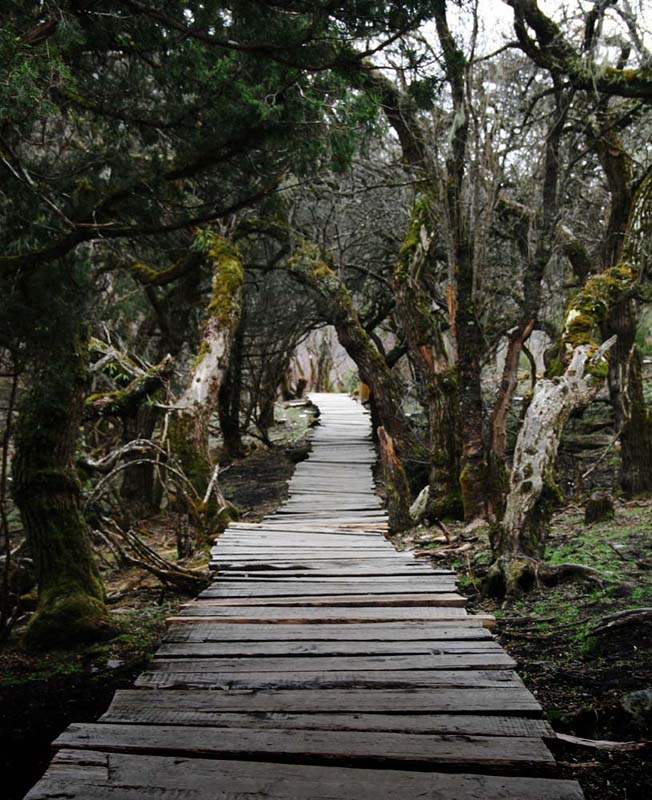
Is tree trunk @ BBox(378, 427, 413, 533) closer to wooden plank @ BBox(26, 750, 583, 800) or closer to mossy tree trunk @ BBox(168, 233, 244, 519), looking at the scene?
mossy tree trunk @ BBox(168, 233, 244, 519)

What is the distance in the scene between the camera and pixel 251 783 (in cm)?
202

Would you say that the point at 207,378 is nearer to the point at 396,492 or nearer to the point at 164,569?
the point at 396,492

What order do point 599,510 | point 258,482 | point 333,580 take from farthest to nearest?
point 258,482 < point 599,510 < point 333,580

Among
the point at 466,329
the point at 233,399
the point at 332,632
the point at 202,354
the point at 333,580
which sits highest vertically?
the point at 466,329

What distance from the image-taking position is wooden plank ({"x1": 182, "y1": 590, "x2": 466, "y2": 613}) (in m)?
3.91

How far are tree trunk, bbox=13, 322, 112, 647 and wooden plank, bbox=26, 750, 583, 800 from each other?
7.81ft

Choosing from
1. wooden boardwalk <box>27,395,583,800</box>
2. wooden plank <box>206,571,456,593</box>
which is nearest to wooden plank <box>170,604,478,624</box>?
wooden boardwalk <box>27,395,583,800</box>

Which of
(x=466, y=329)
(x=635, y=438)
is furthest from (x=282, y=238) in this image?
(x=635, y=438)

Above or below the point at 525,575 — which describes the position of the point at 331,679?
above

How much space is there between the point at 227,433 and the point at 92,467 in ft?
26.8

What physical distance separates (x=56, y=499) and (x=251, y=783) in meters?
2.89

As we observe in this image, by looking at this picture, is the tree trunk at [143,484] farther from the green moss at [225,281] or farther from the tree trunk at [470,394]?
the tree trunk at [470,394]

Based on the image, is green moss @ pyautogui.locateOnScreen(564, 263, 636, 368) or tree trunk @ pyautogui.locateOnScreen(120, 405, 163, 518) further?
tree trunk @ pyautogui.locateOnScreen(120, 405, 163, 518)

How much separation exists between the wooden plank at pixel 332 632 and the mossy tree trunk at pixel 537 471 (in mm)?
1523
